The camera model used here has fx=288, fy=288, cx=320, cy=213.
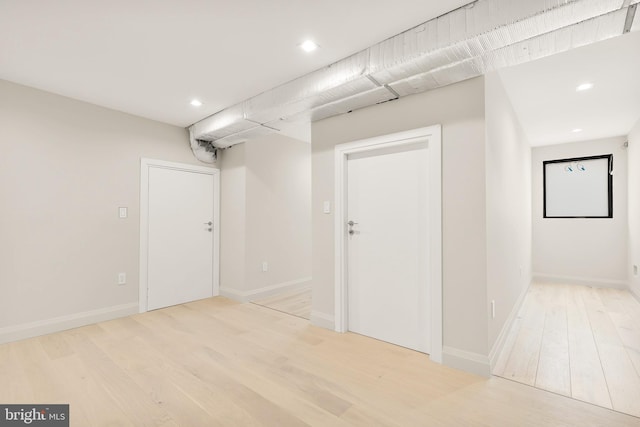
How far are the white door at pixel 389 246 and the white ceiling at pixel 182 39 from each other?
3.37 ft

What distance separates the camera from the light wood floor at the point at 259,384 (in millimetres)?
1672

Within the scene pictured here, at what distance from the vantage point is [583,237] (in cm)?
498

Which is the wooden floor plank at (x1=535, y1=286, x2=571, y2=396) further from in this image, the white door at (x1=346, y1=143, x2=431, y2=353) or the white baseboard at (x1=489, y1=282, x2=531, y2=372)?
the white door at (x1=346, y1=143, x2=431, y2=353)

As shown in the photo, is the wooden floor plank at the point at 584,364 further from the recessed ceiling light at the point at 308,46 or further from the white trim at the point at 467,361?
the recessed ceiling light at the point at 308,46

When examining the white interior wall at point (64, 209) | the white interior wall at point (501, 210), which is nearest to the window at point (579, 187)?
the white interior wall at point (501, 210)

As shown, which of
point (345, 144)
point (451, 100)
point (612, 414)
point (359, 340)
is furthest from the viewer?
point (345, 144)

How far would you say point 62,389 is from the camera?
1961mm

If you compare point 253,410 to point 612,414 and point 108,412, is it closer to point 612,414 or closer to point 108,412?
point 108,412

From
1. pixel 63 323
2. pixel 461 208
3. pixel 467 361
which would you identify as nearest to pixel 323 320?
pixel 467 361

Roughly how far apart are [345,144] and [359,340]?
1.91 meters

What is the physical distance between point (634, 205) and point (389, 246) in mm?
4103

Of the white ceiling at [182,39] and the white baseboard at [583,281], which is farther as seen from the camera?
the white baseboard at [583,281]

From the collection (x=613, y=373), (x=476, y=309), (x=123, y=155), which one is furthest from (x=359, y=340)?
(x=123, y=155)

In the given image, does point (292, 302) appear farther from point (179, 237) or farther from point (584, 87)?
point (584, 87)
